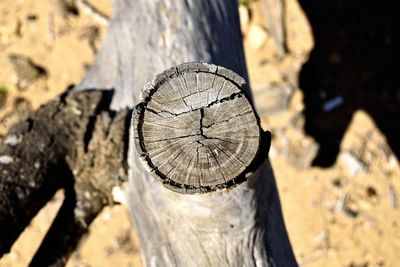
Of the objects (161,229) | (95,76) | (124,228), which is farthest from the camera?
(124,228)

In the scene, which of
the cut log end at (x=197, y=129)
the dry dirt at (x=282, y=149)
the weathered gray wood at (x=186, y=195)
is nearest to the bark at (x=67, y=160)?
the weathered gray wood at (x=186, y=195)

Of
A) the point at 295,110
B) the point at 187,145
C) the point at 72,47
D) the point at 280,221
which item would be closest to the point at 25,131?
the point at 187,145

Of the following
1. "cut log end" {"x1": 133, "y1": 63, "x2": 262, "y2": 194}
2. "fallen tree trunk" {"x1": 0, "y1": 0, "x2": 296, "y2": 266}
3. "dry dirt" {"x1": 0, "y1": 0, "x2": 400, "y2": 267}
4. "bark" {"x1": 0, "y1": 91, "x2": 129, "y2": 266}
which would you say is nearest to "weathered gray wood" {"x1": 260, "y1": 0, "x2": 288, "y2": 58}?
"dry dirt" {"x1": 0, "y1": 0, "x2": 400, "y2": 267}

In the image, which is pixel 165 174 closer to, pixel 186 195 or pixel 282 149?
pixel 186 195

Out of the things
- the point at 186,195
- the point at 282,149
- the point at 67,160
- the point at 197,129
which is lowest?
the point at 282,149

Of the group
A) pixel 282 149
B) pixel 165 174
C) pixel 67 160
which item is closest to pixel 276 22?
pixel 282 149

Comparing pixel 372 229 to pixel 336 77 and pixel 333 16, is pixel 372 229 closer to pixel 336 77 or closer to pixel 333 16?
pixel 336 77

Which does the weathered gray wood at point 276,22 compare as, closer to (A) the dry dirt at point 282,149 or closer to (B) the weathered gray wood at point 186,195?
(A) the dry dirt at point 282,149
